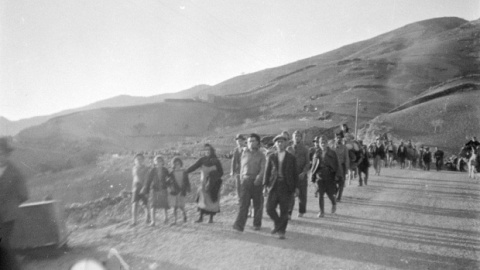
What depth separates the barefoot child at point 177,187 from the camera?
28.1 feet

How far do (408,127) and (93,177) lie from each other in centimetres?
3225

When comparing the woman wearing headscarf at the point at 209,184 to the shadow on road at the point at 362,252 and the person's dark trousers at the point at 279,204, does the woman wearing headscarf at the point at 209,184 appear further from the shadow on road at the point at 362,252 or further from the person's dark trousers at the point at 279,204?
the person's dark trousers at the point at 279,204

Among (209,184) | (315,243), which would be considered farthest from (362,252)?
(209,184)

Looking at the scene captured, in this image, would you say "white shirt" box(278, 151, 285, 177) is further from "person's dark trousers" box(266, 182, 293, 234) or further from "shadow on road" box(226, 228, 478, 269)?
"shadow on road" box(226, 228, 478, 269)

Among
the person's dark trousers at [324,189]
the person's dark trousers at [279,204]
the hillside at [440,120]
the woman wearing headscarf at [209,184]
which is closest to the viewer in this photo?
the person's dark trousers at [279,204]

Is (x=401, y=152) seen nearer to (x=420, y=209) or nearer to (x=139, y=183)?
(x=420, y=209)

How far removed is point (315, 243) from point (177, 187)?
3.39 m

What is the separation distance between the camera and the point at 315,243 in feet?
22.0

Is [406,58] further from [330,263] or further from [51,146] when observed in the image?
[330,263]

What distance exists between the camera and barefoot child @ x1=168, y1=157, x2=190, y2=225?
8555mm

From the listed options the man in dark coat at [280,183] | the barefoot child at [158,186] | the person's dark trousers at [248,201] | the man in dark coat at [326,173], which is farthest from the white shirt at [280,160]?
the barefoot child at [158,186]

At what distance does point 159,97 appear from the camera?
579 feet

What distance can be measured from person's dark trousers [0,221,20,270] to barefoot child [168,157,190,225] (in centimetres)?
334

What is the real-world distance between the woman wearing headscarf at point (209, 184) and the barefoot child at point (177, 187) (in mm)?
469
